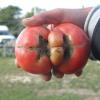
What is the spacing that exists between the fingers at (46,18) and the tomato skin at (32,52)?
4 cm

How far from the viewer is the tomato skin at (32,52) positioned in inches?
44.6

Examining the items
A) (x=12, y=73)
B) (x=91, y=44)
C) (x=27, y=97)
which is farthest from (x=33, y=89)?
(x=91, y=44)

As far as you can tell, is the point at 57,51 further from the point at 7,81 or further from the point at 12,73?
the point at 12,73

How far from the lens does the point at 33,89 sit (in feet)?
28.0

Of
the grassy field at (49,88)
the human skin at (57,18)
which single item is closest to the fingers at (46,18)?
the human skin at (57,18)

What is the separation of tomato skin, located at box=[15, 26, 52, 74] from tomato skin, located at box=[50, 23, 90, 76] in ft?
0.12

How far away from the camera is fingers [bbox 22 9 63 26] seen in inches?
47.4

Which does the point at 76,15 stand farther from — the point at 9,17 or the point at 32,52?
the point at 9,17

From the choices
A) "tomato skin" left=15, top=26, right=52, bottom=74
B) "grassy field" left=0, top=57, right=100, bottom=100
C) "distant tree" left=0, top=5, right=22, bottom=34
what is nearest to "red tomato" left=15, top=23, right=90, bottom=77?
"tomato skin" left=15, top=26, right=52, bottom=74

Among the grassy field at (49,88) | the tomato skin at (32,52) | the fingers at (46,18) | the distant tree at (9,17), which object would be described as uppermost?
the fingers at (46,18)

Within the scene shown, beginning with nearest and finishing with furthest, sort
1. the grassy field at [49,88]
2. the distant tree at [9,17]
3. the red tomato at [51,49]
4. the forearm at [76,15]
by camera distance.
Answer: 1. the red tomato at [51,49]
2. the forearm at [76,15]
3. the grassy field at [49,88]
4. the distant tree at [9,17]

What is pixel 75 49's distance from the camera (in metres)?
1.14

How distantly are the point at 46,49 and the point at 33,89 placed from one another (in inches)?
293

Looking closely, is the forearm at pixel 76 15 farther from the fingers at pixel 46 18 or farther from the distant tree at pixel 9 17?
the distant tree at pixel 9 17
